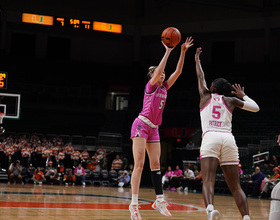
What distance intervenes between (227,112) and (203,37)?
87.7 feet

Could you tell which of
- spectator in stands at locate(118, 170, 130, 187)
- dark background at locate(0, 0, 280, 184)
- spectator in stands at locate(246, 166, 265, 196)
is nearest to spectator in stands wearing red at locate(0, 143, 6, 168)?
dark background at locate(0, 0, 280, 184)

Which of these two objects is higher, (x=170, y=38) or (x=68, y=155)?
(x=170, y=38)

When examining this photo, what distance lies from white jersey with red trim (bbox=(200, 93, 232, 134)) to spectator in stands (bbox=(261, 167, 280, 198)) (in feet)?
33.9

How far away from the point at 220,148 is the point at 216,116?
413 millimetres

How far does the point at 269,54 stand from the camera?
97.7 feet

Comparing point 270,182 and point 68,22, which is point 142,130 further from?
point 68,22

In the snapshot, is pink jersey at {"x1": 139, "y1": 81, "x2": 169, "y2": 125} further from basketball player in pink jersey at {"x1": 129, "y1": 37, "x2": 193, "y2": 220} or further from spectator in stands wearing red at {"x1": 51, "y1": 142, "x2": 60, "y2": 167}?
spectator in stands wearing red at {"x1": 51, "y1": 142, "x2": 60, "y2": 167}

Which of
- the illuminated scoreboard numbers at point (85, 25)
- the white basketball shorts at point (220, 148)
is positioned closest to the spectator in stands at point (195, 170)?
the illuminated scoreboard numbers at point (85, 25)

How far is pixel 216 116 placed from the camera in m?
5.77

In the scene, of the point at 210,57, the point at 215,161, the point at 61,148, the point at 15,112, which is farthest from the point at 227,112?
the point at 210,57

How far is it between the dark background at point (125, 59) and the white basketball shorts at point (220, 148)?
69.7 ft

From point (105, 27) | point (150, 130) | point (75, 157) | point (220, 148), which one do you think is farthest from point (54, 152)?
point (220, 148)

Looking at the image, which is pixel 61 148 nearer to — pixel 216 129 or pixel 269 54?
pixel 269 54

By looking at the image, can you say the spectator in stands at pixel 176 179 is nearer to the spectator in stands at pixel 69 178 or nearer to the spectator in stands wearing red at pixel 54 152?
the spectator in stands at pixel 69 178
